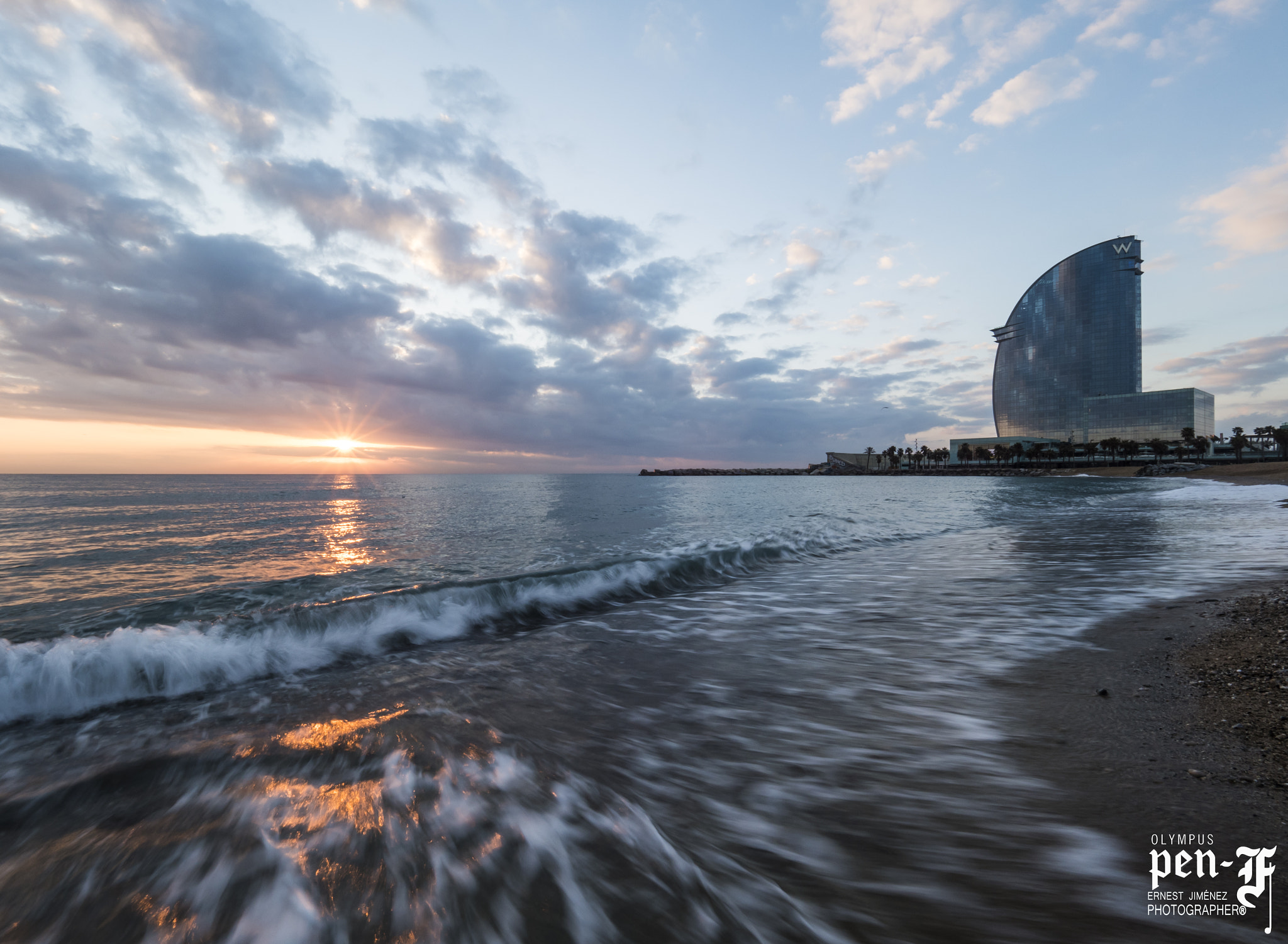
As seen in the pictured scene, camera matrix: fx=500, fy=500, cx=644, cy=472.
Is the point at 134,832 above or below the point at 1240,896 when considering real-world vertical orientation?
below

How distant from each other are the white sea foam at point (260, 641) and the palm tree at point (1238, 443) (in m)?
200

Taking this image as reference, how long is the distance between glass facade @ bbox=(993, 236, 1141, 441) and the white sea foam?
232 m

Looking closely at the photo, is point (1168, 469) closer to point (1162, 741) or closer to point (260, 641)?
point (1162, 741)

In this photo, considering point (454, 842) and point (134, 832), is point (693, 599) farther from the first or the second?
point (134, 832)

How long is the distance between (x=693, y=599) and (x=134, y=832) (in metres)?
9.76

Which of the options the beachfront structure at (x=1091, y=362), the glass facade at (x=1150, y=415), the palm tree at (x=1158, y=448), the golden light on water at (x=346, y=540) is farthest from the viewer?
the beachfront structure at (x=1091, y=362)

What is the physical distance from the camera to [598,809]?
3.98m

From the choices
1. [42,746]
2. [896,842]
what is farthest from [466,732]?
[42,746]

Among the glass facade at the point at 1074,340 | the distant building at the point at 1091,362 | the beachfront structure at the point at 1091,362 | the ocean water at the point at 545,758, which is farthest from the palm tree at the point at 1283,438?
the ocean water at the point at 545,758

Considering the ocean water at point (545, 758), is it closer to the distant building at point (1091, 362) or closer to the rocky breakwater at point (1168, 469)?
the rocky breakwater at point (1168, 469)

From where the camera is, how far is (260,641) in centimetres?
863

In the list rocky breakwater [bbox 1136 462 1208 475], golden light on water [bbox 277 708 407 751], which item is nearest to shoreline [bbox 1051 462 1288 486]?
rocky breakwater [bbox 1136 462 1208 475]

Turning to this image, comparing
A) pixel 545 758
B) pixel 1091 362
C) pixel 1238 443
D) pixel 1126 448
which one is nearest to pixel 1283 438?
pixel 1238 443

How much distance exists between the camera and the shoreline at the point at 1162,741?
10.5 feet
